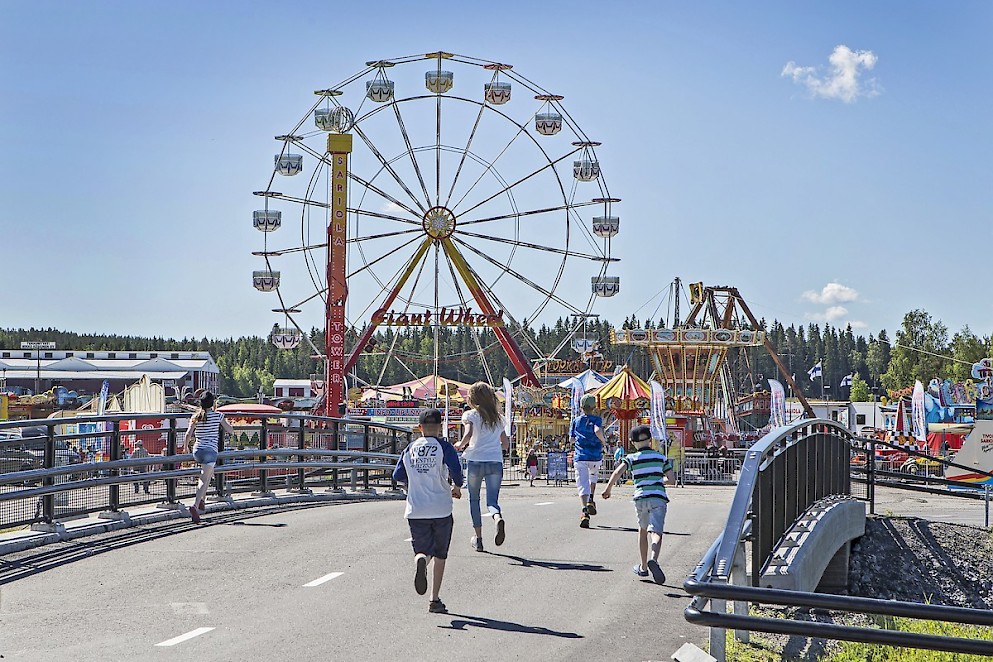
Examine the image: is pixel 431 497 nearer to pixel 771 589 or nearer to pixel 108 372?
pixel 771 589

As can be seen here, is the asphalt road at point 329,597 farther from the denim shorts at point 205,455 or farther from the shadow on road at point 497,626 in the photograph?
the denim shorts at point 205,455

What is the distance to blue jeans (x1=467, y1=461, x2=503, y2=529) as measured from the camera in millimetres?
11438

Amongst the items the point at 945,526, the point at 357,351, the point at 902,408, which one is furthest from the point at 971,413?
the point at 945,526

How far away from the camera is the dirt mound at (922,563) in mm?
17391

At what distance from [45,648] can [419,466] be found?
2.79 m

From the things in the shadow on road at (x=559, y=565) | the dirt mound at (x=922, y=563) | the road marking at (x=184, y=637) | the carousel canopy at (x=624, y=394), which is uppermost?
the carousel canopy at (x=624, y=394)

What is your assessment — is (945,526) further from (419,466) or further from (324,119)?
(324,119)

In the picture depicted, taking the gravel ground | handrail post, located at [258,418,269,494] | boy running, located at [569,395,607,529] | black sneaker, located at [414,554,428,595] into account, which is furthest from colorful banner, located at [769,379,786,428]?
black sneaker, located at [414,554,428,595]

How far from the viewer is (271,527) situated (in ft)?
44.0

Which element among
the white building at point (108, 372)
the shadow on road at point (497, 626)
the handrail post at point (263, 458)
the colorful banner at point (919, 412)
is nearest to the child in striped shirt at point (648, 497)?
the shadow on road at point (497, 626)

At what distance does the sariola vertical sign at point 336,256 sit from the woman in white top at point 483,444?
34.5m

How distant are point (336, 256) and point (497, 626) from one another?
Answer: 38.1 metres

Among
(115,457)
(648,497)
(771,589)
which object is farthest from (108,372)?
(771,589)

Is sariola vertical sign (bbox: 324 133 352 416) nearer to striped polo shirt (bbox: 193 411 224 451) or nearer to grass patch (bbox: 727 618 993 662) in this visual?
striped polo shirt (bbox: 193 411 224 451)
